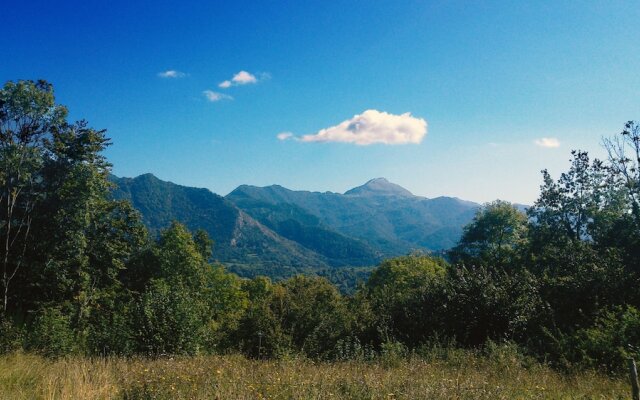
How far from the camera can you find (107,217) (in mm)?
25250

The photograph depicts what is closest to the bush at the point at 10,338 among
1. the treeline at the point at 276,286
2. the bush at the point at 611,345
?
the treeline at the point at 276,286

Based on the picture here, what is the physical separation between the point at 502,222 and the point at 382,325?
31.3 m

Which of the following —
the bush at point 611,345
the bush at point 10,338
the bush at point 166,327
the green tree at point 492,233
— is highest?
the green tree at point 492,233

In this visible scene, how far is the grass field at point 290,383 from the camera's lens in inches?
225

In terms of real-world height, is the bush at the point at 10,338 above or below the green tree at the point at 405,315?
below

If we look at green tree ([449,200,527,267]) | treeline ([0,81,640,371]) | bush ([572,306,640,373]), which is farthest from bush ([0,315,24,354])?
green tree ([449,200,527,267])

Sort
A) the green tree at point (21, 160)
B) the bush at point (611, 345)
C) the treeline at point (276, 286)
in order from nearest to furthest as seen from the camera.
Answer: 1. the bush at point (611, 345)
2. the treeline at point (276, 286)
3. the green tree at point (21, 160)

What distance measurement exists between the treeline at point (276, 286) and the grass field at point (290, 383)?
222cm

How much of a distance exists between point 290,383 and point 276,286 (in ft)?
36.5

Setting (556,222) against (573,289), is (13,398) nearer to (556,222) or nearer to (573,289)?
(573,289)

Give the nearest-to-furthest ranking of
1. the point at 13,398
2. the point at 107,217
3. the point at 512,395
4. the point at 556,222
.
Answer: the point at 13,398
the point at 512,395
the point at 107,217
the point at 556,222

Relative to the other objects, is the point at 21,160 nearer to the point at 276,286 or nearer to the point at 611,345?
the point at 276,286

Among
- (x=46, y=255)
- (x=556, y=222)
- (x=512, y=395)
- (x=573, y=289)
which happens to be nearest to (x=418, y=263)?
(x=556, y=222)

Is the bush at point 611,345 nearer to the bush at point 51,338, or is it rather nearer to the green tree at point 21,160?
the bush at point 51,338
